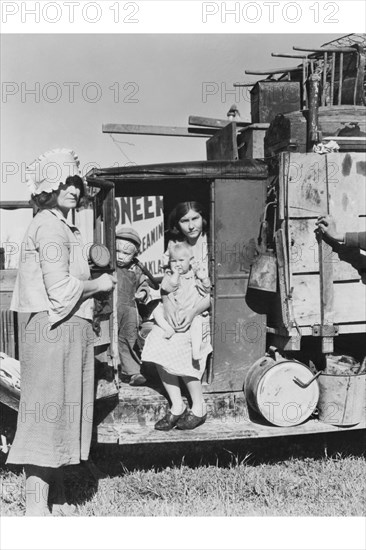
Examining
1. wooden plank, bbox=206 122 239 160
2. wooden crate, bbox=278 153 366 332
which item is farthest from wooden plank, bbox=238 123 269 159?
wooden crate, bbox=278 153 366 332

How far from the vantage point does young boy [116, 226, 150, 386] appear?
6.24 metres

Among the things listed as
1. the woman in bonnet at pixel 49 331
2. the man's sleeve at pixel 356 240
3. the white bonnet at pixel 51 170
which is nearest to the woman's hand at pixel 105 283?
the woman in bonnet at pixel 49 331

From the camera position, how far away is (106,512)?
491 centimetres

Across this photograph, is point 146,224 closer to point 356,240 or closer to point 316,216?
point 316,216

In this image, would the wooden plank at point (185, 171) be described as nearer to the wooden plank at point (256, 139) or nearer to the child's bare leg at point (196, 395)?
the wooden plank at point (256, 139)

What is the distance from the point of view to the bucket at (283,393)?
532 cm

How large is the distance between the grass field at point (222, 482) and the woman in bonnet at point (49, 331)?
2.53ft

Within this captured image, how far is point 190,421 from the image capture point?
17.5 ft

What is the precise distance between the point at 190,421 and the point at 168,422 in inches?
7.5

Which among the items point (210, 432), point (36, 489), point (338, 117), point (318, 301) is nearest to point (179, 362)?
point (210, 432)

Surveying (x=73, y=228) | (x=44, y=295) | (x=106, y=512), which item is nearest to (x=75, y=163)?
(x=73, y=228)

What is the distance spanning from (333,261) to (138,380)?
7.08ft

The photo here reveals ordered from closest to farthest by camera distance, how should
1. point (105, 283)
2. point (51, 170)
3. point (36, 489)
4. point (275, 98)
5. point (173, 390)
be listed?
point (51, 170) → point (36, 489) → point (105, 283) → point (173, 390) → point (275, 98)

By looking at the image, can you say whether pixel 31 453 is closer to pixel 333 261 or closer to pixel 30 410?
pixel 30 410
